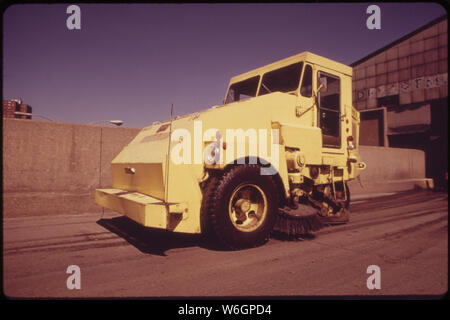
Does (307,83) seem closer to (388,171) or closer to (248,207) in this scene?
(248,207)

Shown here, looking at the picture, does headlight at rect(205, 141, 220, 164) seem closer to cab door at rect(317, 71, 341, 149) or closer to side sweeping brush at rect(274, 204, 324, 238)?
side sweeping brush at rect(274, 204, 324, 238)

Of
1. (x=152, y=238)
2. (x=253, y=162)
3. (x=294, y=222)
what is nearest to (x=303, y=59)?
(x=253, y=162)

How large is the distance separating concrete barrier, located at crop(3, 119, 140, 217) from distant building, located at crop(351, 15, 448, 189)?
57.3ft

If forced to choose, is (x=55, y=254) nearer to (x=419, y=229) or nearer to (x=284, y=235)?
(x=284, y=235)

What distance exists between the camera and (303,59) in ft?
14.8

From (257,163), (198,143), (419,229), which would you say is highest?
(198,143)

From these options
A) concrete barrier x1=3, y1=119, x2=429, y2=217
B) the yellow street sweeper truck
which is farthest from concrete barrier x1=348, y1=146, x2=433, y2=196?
concrete barrier x1=3, y1=119, x2=429, y2=217

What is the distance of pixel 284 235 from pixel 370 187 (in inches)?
343

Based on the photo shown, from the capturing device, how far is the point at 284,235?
4184 mm

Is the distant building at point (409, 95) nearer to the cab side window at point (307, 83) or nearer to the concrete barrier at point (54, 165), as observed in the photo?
the cab side window at point (307, 83)

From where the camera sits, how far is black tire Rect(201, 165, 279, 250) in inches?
126

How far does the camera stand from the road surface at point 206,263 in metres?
2.37

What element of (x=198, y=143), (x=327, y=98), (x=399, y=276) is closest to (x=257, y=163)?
(x=198, y=143)

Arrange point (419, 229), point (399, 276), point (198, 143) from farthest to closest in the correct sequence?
1. point (419, 229)
2. point (198, 143)
3. point (399, 276)
